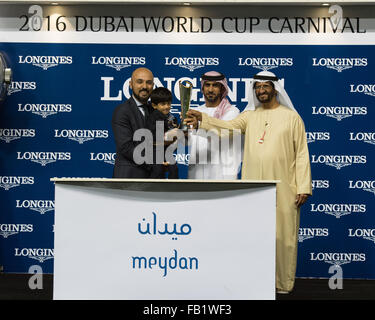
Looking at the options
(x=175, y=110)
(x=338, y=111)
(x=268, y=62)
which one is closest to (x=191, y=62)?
(x=175, y=110)

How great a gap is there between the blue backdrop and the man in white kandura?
565mm

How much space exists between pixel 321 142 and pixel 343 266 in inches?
47.4

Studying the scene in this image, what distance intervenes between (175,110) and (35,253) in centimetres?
194

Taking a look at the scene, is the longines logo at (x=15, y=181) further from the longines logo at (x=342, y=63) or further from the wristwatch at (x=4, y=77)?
the longines logo at (x=342, y=63)

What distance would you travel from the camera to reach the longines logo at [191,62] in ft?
22.5

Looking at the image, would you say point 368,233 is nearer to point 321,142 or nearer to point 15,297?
point 321,142

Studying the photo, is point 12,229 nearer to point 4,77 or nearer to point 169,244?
point 4,77

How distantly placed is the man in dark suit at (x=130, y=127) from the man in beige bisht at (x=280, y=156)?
0.52 m

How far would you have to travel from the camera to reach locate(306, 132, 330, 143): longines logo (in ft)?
22.4

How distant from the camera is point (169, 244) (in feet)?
15.3

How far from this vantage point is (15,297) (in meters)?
5.58

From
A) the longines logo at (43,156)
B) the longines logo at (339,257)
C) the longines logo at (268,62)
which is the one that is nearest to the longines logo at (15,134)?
the longines logo at (43,156)

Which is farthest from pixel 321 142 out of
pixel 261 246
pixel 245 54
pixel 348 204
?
pixel 261 246

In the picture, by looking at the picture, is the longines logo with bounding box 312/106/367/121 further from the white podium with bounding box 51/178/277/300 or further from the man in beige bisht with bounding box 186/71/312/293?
the white podium with bounding box 51/178/277/300
